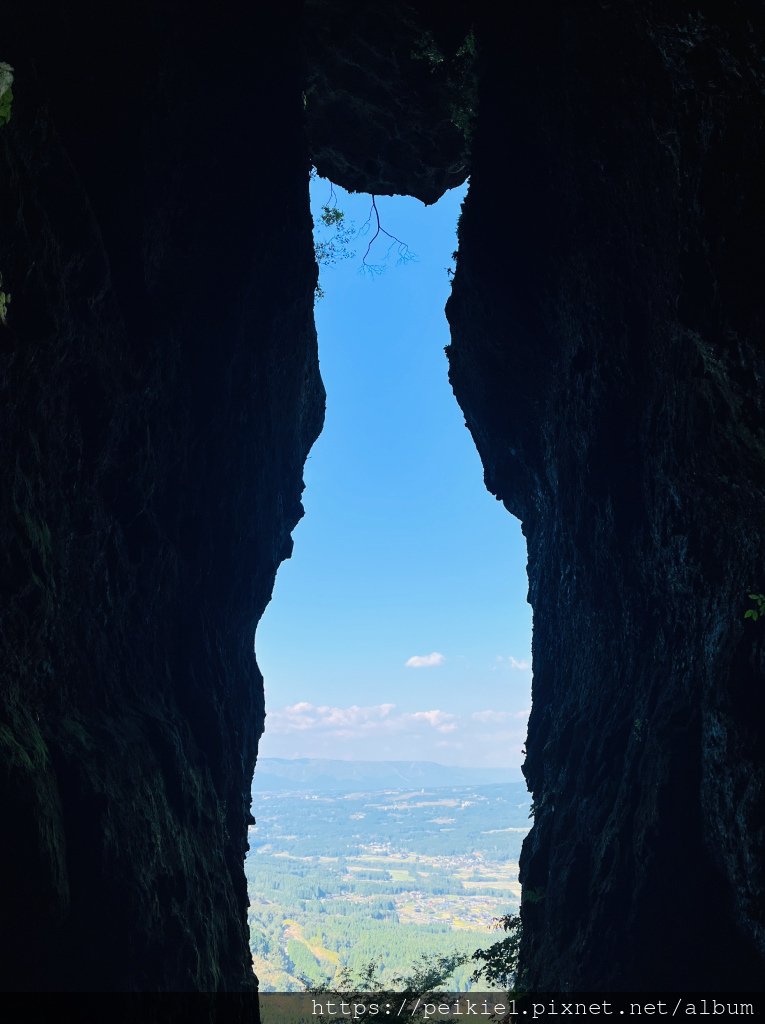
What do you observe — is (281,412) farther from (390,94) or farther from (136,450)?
(390,94)

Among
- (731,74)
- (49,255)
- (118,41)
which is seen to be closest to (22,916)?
(49,255)

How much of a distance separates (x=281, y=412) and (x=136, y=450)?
957 cm

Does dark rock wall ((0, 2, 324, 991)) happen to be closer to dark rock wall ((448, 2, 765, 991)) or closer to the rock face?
the rock face

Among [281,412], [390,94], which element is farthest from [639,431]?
[390,94]

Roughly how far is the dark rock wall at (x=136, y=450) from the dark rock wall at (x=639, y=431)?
7.28 meters

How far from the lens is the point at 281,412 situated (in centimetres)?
2409

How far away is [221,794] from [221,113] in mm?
20092

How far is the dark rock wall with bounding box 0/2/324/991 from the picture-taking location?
32.4 feet

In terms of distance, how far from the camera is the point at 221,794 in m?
19.9

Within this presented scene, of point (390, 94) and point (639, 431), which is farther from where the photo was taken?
point (390, 94)

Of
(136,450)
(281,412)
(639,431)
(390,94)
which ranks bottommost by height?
(136,450)

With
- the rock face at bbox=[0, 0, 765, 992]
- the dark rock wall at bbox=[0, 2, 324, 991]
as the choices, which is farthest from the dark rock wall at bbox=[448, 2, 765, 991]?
the dark rock wall at bbox=[0, 2, 324, 991]

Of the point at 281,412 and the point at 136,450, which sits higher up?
the point at 281,412

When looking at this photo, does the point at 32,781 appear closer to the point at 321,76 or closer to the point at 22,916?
the point at 22,916
